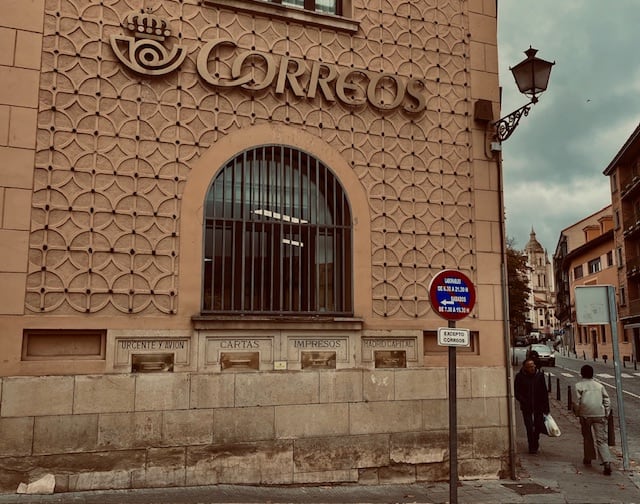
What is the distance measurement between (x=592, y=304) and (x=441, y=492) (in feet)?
14.3

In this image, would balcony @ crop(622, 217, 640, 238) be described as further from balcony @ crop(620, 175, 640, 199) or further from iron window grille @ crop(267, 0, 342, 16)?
iron window grille @ crop(267, 0, 342, 16)

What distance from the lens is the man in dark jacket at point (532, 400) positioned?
10789 mm

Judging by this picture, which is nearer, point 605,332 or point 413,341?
point 413,341

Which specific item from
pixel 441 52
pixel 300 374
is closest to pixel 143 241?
pixel 300 374

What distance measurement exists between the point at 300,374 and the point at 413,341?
5.73 ft

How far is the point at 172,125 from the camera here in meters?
7.75

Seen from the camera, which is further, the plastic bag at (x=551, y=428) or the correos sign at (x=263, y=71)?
the plastic bag at (x=551, y=428)

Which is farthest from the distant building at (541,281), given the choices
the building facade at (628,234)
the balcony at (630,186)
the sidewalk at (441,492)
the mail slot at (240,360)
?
the mail slot at (240,360)

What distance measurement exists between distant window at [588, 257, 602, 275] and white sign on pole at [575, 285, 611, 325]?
50.5 meters

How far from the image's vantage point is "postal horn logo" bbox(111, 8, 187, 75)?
24.9ft

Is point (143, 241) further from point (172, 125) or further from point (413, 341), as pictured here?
point (413, 341)

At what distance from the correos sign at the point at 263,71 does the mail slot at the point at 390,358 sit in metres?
3.58

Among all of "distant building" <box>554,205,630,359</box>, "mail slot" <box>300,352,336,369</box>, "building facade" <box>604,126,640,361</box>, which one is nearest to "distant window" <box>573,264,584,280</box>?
"distant building" <box>554,205,630,359</box>

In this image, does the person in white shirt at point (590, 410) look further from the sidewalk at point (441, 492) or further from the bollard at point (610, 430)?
the bollard at point (610, 430)
